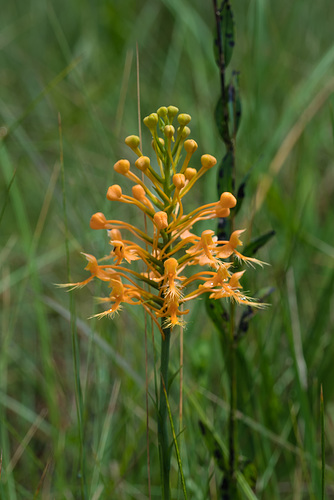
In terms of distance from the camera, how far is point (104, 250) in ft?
6.82

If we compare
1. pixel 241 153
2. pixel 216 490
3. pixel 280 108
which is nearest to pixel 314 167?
pixel 241 153

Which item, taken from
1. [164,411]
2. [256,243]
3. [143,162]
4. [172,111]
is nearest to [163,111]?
[172,111]

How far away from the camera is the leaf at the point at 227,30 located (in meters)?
1.67

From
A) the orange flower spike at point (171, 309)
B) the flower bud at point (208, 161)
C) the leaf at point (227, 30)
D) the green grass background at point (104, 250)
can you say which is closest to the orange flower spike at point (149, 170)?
the flower bud at point (208, 161)

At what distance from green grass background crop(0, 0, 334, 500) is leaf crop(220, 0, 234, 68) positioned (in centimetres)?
35

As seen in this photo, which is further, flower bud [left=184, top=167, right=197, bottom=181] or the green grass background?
the green grass background

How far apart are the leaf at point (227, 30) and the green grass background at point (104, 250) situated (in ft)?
1.15

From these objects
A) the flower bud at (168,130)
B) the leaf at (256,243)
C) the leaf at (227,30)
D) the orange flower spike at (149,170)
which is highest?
the leaf at (227,30)

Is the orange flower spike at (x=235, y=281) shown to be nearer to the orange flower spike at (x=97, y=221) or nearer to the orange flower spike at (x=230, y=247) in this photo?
the orange flower spike at (x=230, y=247)

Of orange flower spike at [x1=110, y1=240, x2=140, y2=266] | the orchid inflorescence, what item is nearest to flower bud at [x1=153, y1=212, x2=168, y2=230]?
the orchid inflorescence

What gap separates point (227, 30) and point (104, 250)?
0.86m

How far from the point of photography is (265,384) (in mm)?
1950

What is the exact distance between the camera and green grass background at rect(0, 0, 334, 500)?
1.95 metres

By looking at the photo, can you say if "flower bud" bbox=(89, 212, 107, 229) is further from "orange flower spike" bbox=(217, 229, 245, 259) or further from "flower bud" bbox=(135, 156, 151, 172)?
"orange flower spike" bbox=(217, 229, 245, 259)
